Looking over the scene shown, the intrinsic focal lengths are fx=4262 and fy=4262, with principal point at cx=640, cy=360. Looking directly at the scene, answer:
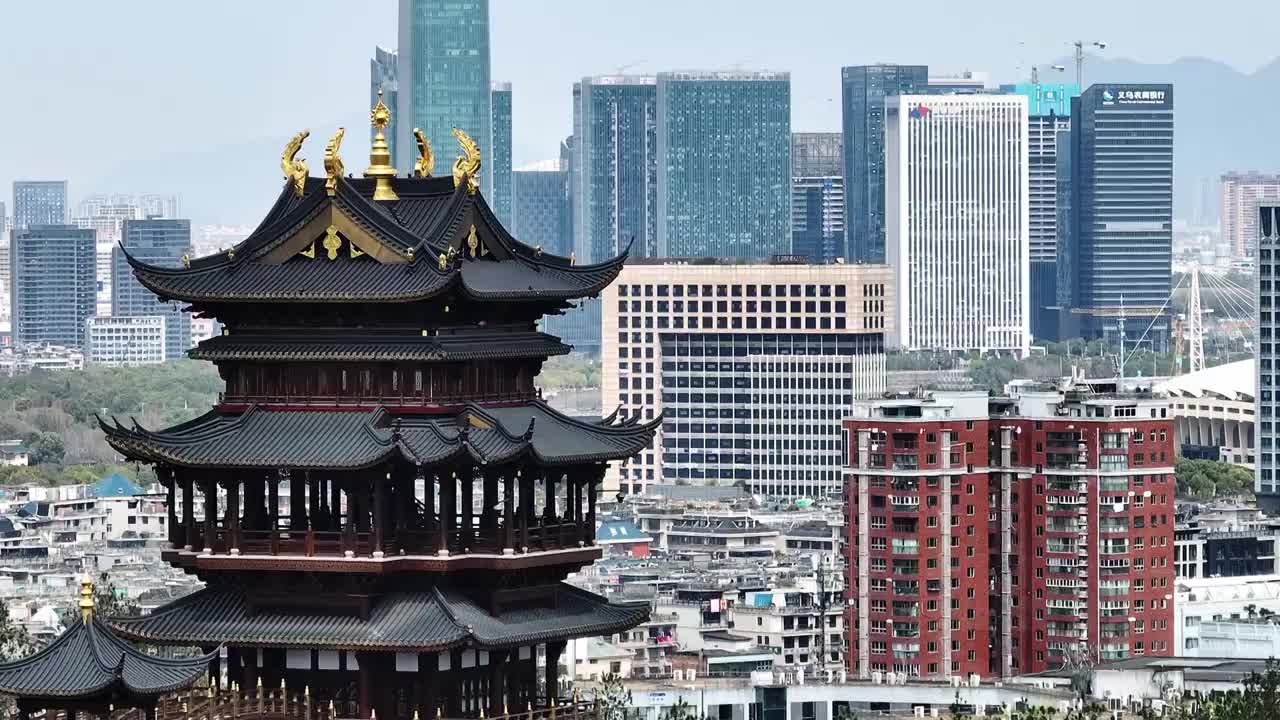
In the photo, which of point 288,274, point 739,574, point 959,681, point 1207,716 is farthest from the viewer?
point 739,574

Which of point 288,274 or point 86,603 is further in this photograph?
point 288,274

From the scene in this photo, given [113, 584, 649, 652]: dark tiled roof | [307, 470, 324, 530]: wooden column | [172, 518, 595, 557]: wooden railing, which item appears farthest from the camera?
[307, 470, 324, 530]: wooden column

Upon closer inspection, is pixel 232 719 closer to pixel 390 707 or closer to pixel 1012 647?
pixel 390 707

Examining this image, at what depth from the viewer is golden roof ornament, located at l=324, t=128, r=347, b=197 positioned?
50612 millimetres

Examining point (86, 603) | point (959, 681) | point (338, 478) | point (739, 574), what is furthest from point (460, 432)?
point (739, 574)

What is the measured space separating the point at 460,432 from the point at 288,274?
314 centimetres

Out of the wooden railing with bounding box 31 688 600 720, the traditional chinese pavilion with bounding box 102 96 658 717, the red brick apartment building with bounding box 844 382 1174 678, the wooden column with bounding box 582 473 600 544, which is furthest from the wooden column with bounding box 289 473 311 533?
the red brick apartment building with bounding box 844 382 1174 678

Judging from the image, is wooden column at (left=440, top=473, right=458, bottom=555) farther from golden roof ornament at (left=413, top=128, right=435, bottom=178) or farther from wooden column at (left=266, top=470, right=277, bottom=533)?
golden roof ornament at (left=413, top=128, right=435, bottom=178)

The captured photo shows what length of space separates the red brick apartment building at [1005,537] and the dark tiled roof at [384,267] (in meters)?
64.6

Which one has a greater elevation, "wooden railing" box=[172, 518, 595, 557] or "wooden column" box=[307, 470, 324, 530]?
"wooden column" box=[307, 470, 324, 530]

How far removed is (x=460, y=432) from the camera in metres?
49.9

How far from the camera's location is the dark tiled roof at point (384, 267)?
166ft

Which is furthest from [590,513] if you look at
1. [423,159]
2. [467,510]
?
[423,159]

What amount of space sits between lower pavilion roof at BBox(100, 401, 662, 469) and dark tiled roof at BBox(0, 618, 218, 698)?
2.95 metres
